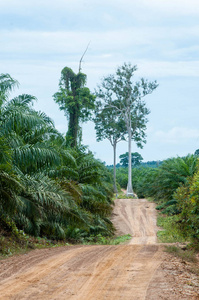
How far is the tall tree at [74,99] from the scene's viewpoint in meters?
32.0

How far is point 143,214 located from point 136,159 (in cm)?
6808

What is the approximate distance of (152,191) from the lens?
111 feet

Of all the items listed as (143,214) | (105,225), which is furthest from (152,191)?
(105,225)

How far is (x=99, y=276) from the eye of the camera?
24.9 ft

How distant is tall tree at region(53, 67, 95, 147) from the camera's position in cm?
3200

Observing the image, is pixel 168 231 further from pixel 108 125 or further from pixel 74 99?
pixel 108 125

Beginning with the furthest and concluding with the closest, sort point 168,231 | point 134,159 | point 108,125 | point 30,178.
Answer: point 134,159
point 108,125
point 168,231
point 30,178

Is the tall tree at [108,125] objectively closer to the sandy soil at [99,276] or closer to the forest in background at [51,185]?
the forest in background at [51,185]

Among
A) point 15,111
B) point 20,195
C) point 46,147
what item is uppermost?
point 15,111

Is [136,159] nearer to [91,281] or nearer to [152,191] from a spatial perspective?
[152,191]

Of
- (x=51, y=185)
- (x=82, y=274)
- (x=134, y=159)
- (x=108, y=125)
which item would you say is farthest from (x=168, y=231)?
(x=134, y=159)

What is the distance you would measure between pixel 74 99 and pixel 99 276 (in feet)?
84.7

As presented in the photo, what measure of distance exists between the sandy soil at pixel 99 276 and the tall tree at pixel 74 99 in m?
21.3

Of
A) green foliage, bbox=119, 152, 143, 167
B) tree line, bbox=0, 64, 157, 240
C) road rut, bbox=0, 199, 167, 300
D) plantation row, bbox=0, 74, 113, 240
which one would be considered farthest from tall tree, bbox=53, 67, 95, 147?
green foliage, bbox=119, 152, 143, 167
